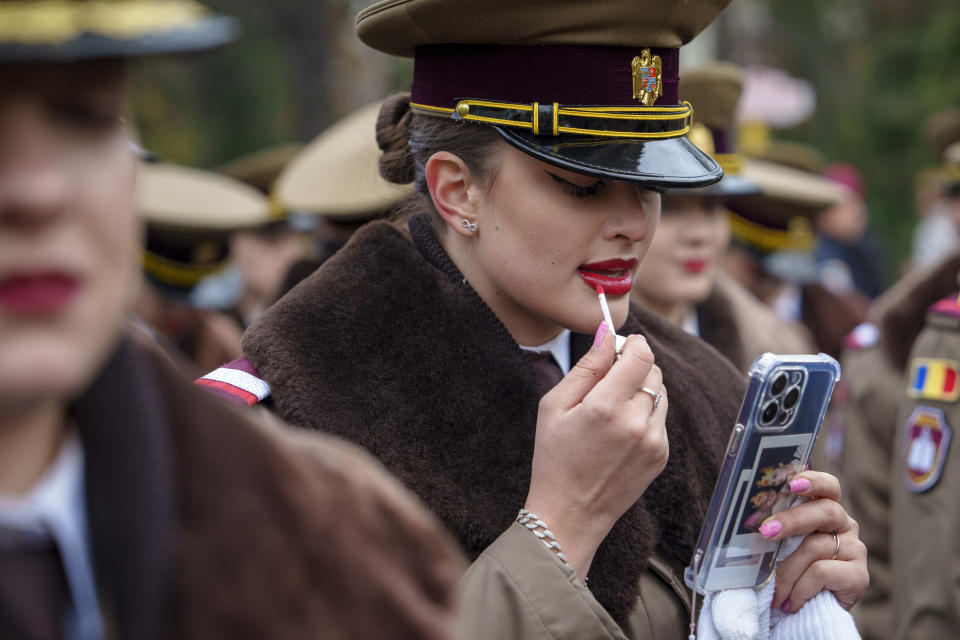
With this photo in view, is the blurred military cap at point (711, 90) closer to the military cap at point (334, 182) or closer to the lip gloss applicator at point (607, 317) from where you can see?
the military cap at point (334, 182)

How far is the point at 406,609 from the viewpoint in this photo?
1426 mm

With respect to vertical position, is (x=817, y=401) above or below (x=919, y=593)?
above

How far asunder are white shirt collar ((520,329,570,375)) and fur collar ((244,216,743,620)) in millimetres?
112

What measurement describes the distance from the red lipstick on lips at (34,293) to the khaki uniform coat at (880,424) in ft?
10.4

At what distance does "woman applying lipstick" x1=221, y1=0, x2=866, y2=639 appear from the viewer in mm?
2178

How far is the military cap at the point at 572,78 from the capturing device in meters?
2.26

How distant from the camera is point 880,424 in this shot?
4090 mm

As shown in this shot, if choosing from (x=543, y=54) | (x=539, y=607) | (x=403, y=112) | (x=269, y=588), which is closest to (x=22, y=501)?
(x=269, y=588)

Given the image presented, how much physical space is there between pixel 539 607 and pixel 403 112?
47.0 inches

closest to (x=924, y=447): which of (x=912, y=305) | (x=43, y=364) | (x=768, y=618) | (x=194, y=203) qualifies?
(x=912, y=305)

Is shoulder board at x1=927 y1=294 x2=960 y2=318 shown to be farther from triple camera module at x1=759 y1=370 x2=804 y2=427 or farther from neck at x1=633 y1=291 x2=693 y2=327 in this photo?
triple camera module at x1=759 y1=370 x2=804 y2=427

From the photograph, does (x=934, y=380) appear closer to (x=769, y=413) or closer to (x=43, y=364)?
(x=769, y=413)

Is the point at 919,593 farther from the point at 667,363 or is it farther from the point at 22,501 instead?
the point at 22,501

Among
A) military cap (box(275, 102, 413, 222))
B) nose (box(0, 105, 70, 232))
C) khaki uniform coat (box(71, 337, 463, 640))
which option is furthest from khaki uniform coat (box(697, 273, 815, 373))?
nose (box(0, 105, 70, 232))
